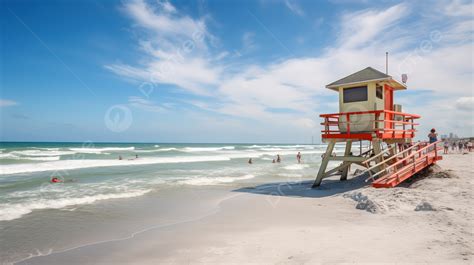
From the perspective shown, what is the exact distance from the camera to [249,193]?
13.6 metres

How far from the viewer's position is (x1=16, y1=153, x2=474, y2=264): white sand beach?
5.24 meters

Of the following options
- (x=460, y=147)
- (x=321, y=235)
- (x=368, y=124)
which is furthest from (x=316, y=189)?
(x=460, y=147)

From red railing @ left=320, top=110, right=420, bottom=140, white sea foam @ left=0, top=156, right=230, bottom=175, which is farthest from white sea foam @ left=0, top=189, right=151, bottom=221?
white sea foam @ left=0, top=156, right=230, bottom=175

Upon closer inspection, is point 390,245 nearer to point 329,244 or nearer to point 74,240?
point 329,244

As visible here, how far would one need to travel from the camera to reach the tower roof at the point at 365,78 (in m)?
12.1

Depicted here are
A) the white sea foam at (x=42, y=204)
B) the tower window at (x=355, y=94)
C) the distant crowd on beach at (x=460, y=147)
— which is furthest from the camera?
the distant crowd on beach at (x=460, y=147)

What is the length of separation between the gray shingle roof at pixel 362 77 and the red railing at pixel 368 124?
4.86ft

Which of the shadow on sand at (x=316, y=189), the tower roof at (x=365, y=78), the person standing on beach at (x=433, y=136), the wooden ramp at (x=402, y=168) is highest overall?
the tower roof at (x=365, y=78)

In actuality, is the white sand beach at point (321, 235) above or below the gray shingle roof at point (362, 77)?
below

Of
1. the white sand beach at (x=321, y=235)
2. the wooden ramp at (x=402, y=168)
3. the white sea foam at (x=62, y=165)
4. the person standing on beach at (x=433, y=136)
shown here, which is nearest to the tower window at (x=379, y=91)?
the wooden ramp at (x=402, y=168)

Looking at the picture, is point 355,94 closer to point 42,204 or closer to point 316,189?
point 316,189

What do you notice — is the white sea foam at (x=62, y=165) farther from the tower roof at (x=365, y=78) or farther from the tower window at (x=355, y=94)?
the tower window at (x=355, y=94)

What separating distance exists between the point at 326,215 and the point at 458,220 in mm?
3199

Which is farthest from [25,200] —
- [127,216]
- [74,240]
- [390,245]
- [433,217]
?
[433,217]
